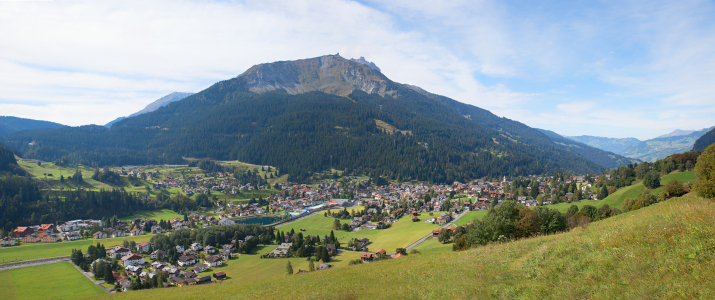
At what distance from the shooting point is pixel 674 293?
6523mm

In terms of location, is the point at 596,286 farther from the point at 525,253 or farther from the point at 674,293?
the point at 525,253

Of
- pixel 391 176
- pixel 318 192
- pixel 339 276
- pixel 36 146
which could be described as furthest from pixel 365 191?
pixel 36 146

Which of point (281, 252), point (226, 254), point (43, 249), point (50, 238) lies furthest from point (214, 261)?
point (50, 238)

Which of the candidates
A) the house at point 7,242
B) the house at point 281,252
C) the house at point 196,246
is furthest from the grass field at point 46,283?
the house at point 281,252

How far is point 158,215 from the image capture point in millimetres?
91438

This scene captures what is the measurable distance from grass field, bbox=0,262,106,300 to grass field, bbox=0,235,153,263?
302 inches

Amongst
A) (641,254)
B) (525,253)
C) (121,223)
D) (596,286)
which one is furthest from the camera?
(121,223)

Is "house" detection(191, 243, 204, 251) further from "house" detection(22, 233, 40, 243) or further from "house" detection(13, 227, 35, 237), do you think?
"house" detection(13, 227, 35, 237)

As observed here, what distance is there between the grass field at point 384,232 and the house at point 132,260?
29677mm

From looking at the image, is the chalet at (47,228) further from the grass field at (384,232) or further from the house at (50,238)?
the grass field at (384,232)

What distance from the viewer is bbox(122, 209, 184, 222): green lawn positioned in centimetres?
8856

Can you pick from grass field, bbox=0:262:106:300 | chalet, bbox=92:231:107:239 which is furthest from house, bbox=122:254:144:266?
chalet, bbox=92:231:107:239

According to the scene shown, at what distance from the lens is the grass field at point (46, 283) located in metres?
36.3

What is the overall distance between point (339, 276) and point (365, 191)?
375ft
